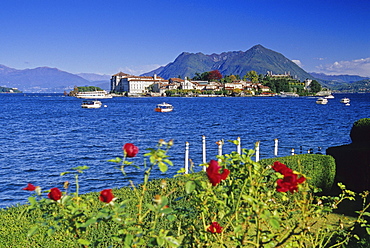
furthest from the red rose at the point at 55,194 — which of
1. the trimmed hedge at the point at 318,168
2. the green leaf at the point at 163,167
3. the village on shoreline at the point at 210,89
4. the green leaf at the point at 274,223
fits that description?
the village on shoreline at the point at 210,89

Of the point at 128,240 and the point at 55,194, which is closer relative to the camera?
the point at 128,240

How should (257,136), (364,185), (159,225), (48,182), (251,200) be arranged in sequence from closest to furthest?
(251,200)
(159,225)
(364,185)
(48,182)
(257,136)

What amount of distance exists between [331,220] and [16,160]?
20569mm

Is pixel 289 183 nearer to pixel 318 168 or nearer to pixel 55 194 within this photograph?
pixel 55 194

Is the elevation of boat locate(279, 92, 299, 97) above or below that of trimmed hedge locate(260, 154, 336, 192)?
below

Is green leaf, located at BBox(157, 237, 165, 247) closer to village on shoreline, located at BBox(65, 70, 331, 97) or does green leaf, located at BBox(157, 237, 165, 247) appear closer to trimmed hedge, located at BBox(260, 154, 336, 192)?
trimmed hedge, located at BBox(260, 154, 336, 192)

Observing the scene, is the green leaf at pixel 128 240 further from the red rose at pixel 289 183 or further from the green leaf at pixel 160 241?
the red rose at pixel 289 183

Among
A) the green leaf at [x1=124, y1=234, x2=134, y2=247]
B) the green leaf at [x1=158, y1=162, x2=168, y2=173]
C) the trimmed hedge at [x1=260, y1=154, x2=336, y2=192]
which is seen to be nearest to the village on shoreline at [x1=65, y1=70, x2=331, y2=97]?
the trimmed hedge at [x1=260, y1=154, x2=336, y2=192]

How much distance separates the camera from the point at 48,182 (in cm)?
1775

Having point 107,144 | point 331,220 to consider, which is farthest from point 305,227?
point 107,144

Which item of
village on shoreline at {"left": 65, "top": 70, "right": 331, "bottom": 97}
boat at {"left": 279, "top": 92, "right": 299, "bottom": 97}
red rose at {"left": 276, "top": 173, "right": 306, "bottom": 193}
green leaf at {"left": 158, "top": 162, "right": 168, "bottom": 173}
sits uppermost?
green leaf at {"left": 158, "top": 162, "right": 168, "bottom": 173}

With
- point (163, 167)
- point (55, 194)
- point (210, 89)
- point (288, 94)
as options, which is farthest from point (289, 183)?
point (288, 94)

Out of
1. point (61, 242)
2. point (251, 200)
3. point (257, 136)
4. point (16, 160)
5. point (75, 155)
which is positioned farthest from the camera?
point (257, 136)

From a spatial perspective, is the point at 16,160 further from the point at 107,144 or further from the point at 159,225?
the point at 159,225
